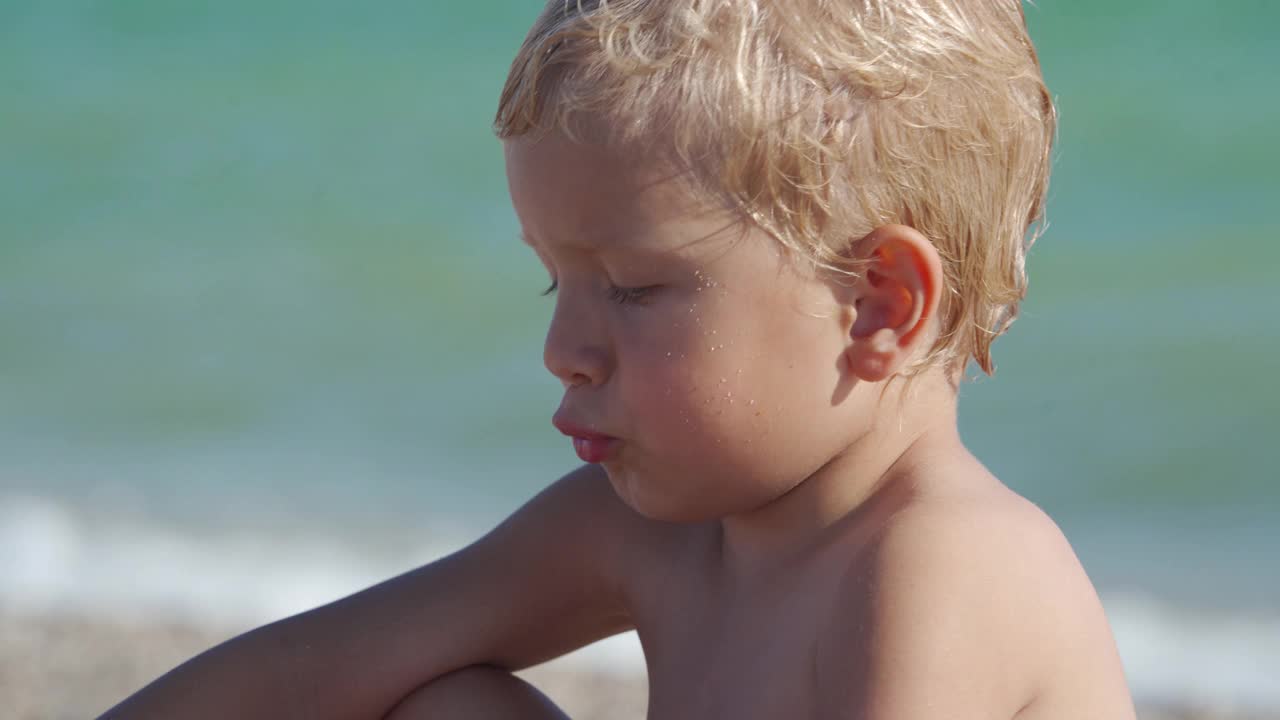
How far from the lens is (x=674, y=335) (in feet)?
4.55

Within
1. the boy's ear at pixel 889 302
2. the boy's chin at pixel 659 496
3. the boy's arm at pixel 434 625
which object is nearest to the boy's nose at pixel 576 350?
the boy's chin at pixel 659 496

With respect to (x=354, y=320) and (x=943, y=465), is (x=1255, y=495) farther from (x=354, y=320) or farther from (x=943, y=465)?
(x=354, y=320)

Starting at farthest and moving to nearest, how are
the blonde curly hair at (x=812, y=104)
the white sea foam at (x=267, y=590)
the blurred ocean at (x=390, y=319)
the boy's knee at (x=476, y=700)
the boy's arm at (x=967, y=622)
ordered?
the blurred ocean at (x=390, y=319)
the white sea foam at (x=267, y=590)
the boy's knee at (x=476, y=700)
the blonde curly hair at (x=812, y=104)
the boy's arm at (x=967, y=622)

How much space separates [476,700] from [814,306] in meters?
0.62

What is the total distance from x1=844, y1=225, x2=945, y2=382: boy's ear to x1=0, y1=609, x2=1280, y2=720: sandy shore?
5.52 ft

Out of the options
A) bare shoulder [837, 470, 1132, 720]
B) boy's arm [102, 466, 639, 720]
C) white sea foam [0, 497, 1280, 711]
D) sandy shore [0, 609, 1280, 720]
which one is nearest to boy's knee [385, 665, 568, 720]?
boy's arm [102, 466, 639, 720]

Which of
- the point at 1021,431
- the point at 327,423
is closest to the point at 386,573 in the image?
the point at 327,423

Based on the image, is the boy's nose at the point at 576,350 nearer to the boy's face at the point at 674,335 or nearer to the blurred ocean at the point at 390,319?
the boy's face at the point at 674,335

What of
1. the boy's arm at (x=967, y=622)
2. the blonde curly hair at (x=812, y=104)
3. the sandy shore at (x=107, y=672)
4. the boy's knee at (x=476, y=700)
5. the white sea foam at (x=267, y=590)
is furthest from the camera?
the white sea foam at (x=267, y=590)

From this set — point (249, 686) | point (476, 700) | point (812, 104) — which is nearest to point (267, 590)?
point (249, 686)

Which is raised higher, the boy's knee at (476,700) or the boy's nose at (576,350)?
the boy's nose at (576,350)

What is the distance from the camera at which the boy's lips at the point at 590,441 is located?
4.69 feet

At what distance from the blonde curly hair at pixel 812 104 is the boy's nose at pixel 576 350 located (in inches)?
6.9

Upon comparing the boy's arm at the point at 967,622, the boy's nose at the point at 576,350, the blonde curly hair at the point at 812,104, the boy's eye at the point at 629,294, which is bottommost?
the boy's arm at the point at 967,622
